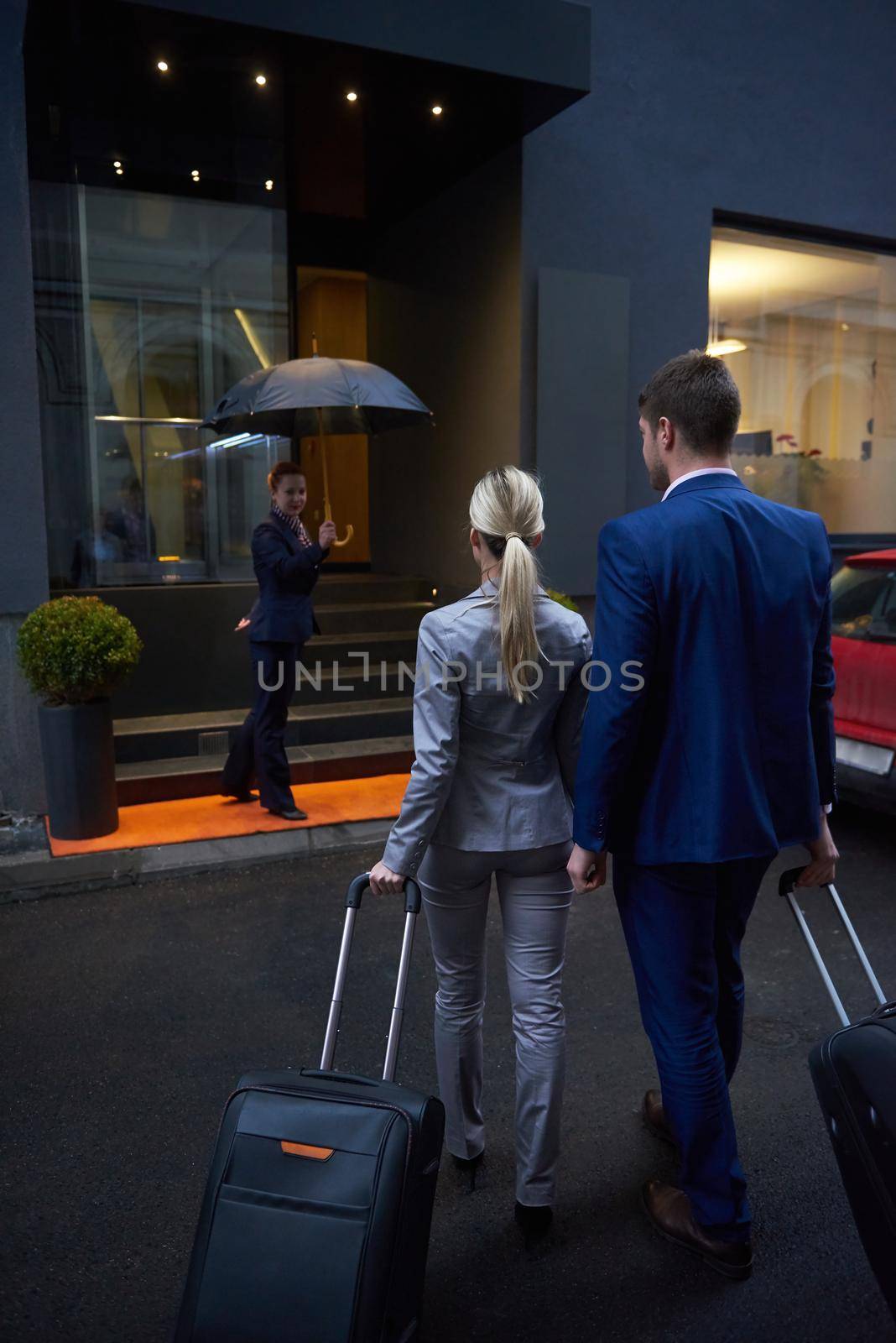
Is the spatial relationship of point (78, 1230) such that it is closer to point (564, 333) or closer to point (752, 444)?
point (564, 333)

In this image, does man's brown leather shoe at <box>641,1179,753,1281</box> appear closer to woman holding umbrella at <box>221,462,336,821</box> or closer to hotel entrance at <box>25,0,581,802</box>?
woman holding umbrella at <box>221,462,336,821</box>

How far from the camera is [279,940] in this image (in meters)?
4.73

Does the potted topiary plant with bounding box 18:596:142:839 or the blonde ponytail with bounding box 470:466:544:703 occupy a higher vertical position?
the blonde ponytail with bounding box 470:466:544:703

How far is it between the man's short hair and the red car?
3.33 metres

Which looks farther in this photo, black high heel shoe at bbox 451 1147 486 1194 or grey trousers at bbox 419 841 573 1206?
black high heel shoe at bbox 451 1147 486 1194

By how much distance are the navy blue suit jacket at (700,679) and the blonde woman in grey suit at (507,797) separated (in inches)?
8.0

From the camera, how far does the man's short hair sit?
251 cm

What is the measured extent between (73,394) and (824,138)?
22.3ft

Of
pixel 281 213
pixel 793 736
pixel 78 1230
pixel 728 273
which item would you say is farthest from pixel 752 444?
pixel 78 1230

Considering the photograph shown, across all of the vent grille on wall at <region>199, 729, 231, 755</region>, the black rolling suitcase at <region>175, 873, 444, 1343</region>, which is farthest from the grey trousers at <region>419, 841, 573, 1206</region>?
the vent grille on wall at <region>199, 729, 231, 755</region>

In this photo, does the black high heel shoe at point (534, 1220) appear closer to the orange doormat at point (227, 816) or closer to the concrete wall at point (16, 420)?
the orange doormat at point (227, 816)

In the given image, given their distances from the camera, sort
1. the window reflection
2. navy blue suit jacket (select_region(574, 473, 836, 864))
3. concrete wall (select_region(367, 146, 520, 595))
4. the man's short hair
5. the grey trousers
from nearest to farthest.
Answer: navy blue suit jacket (select_region(574, 473, 836, 864)) < the man's short hair < the grey trousers < the window reflection < concrete wall (select_region(367, 146, 520, 595))

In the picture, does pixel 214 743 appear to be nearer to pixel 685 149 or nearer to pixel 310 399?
pixel 310 399

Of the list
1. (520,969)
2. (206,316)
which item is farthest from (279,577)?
(520,969)
